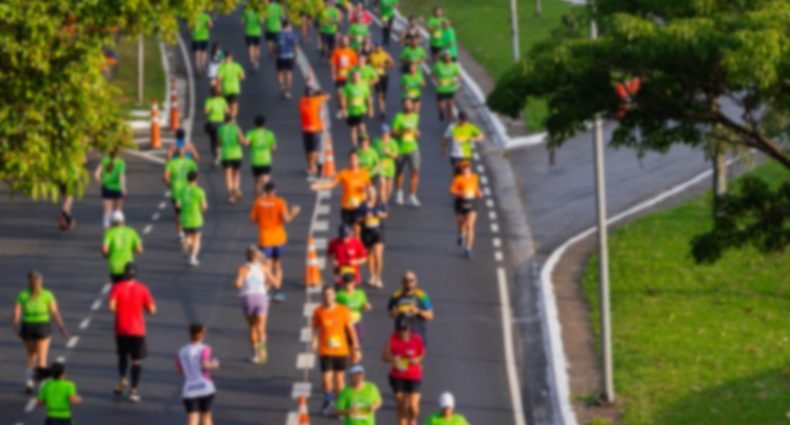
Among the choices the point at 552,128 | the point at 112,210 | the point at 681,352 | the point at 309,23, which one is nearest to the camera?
the point at 552,128

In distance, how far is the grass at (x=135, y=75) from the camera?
149 feet

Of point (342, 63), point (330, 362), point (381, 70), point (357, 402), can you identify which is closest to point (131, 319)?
point (330, 362)

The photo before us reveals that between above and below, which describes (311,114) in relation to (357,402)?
above

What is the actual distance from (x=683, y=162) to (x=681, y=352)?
1284cm

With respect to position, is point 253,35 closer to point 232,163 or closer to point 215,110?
point 215,110

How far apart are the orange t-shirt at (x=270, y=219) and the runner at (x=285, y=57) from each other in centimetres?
1445

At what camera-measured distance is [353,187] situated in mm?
31422

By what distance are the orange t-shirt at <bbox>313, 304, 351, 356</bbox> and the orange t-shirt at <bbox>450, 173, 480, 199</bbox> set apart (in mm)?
7742

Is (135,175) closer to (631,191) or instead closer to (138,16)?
(631,191)

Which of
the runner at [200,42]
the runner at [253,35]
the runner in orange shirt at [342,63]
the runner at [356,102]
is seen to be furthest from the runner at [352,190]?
the runner at [253,35]

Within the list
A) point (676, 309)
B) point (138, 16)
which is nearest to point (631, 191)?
point (676, 309)

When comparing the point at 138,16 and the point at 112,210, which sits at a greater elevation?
the point at 138,16

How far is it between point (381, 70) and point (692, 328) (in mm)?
15047

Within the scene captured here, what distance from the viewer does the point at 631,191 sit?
123ft
